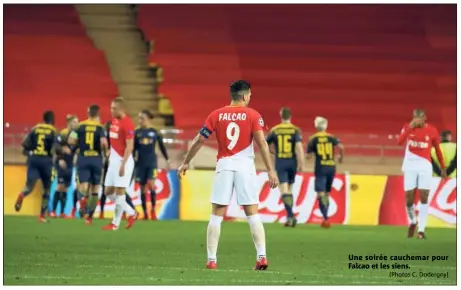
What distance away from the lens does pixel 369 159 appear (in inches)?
897

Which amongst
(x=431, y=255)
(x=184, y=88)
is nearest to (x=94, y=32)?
(x=184, y=88)

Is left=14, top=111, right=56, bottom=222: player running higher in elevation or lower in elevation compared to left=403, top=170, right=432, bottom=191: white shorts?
higher

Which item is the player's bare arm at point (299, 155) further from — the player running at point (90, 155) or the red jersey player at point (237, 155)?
the red jersey player at point (237, 155)

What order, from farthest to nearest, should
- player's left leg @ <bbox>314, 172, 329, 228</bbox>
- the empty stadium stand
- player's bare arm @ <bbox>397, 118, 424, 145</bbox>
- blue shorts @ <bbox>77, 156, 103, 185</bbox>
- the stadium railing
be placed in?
the empty stadium stand
the stadium railing
player's left leg @ <bbox>314, 172, 329, 228</bbox>
blue shorts @ <bbox>77, 156, 103, 185</bbox>
player's bare arm @ <bbox>397, 118, 424, 145</bbox>

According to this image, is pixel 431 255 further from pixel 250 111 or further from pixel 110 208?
pixel 110 208

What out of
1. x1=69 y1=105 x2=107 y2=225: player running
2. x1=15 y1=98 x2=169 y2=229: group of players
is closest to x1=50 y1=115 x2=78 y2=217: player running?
x1=15 y1=98 x2=169 y2=229: group of players

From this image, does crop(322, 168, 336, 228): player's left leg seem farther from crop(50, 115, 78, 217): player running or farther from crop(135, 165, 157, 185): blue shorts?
crop(50, 115, 78, 217): player running

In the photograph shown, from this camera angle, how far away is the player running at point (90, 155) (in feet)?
59.7

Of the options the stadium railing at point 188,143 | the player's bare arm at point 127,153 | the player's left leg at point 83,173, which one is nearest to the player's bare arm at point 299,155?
the player's bare arm at point 127,153

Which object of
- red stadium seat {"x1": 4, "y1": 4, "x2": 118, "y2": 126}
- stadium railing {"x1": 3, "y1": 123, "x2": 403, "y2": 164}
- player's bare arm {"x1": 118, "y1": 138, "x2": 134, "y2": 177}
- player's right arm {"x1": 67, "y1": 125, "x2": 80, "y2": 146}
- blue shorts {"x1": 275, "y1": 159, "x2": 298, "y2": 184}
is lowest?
player's bare arm {"x1": 118, "y1": 138, "x2": 134, "y2": 177}

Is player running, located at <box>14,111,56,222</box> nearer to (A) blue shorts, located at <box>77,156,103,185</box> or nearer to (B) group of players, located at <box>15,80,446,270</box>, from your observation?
(B) group of players, located at <box>15,80,446,270</box>

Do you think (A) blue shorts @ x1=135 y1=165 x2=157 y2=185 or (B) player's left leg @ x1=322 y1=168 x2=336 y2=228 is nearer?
(B) player's left leg @ x1=322 y1=168 x2=336 y2=228

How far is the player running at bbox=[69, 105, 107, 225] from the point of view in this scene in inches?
716

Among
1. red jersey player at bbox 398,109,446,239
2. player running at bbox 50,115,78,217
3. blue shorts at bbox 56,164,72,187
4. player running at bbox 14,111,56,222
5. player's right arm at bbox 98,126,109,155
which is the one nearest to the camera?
red jersey player at bbox 398,109,446,239
